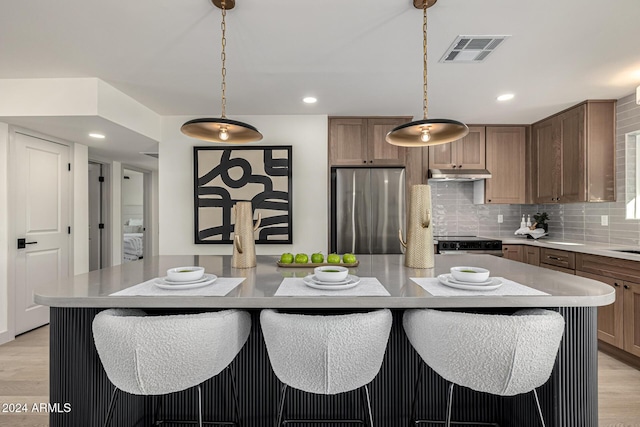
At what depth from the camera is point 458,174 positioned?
166 inches

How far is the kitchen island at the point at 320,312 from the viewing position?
130 centimetres

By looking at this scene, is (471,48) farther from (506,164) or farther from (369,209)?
(506,164)

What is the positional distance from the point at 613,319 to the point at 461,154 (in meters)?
2.28

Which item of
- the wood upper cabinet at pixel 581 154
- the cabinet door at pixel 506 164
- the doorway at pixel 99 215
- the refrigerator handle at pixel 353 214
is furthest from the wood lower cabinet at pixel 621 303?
the doorway at pixel 99 215

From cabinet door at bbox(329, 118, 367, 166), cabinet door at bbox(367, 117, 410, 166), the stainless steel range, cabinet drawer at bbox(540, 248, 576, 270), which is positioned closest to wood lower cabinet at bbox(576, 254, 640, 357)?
cabinet drawer at bbox(540, 248, 576, 270)

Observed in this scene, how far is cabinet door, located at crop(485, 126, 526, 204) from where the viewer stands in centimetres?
434

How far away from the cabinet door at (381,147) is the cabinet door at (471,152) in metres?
0.85

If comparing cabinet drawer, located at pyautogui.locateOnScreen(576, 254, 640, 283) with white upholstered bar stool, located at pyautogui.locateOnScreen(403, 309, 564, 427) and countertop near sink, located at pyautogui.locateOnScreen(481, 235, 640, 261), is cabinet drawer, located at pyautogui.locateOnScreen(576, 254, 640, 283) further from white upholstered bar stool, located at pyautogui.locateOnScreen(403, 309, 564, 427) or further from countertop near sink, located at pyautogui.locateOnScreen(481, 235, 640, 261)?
white upholstered bar stool, located at pyautogui.locateOnScreen(403, 309, 564, 427)

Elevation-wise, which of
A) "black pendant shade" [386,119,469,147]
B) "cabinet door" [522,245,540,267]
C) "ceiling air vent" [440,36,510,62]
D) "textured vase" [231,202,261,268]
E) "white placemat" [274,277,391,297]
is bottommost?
"cabinet door" [522,245,540,267]

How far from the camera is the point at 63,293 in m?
1.36

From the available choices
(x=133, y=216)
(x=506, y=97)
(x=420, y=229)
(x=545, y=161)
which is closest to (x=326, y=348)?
(x=420, y=229)

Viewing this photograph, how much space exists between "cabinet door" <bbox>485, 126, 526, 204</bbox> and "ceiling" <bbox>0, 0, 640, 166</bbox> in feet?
2.54

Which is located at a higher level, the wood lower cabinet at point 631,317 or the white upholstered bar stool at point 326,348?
the white upholstered bar stool at point 326,348

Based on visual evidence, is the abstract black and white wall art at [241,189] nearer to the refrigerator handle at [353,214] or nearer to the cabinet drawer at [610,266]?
the refrigerator handle at [353,214]
